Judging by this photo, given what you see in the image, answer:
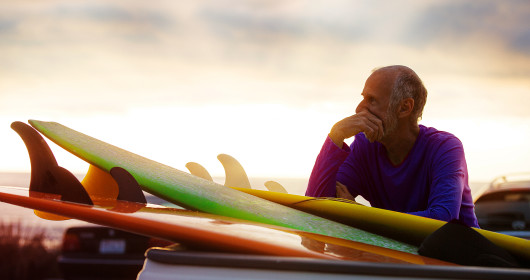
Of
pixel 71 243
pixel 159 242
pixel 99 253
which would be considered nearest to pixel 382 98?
pixel 159 242

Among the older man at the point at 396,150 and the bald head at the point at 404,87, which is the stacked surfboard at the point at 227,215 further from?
the bald head at the point at 404,87

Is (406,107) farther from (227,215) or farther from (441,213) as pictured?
→ (227,215)

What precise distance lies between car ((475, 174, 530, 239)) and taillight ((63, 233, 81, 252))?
4768 millimetres

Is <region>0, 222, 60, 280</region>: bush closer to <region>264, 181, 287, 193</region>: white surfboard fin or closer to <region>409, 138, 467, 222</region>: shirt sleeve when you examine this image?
<region>264, 181, 287, 193</region>: white surfboard fin

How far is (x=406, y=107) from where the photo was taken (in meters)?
2.76

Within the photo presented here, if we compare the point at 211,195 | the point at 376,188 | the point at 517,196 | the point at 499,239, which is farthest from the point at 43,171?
the point at 517,196

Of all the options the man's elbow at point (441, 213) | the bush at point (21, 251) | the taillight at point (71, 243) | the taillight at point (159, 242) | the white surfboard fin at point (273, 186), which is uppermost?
the white surfboard fin at point (273, 186)

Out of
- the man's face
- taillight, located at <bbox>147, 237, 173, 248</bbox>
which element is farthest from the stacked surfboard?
the man's face

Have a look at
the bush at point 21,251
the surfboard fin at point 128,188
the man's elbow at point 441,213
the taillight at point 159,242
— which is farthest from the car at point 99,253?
the surfboard fin at point 128,188

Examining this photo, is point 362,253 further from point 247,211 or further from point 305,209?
point 305,209

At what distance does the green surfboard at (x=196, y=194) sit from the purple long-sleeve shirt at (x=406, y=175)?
2.94 ft

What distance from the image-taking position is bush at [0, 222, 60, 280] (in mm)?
7434

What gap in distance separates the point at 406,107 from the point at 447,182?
51 centimetres

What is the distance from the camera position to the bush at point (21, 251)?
24.4ft
